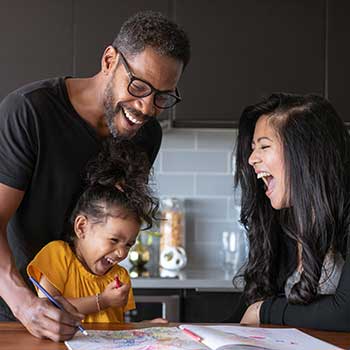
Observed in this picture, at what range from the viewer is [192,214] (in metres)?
3.83

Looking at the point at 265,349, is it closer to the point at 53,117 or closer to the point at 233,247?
the point at 53,117

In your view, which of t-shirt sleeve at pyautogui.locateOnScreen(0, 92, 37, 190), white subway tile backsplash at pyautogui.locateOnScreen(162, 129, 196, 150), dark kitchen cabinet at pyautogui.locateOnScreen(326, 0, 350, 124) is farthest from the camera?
white subway tile backsplash at pyautogui.locateOnScreen(162, 129, 196, 150)

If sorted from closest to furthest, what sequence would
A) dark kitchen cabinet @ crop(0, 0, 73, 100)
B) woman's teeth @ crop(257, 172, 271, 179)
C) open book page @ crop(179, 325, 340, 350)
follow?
open book page @ crop(179, 325, 340, 350), woman's teeth @ crop(257, 172, 271, 179), dark kitchen cabinet @ crop(0, 0, 73, 100)

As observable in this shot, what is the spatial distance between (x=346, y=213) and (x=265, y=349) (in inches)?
26.4

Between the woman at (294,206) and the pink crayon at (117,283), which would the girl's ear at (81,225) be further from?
the woman at (294,206)

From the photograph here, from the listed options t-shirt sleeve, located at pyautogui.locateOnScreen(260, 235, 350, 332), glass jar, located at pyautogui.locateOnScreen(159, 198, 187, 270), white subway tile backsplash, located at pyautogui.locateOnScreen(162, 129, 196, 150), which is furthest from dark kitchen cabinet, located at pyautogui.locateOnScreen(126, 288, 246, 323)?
t-shirt sleeve, located at pyautogui.locateOnScreen(260, 235, 350, 332)

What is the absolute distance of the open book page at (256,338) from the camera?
151 cm

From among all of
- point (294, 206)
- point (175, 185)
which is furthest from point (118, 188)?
point (175, 185)

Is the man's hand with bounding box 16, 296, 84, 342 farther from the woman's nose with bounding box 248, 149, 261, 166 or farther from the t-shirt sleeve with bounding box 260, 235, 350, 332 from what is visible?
the woman's nose with bounding box 248, 149, 261, 166

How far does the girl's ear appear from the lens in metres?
2.13

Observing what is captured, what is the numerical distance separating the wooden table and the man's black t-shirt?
36 centimetres

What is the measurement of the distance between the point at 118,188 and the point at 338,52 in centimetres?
173

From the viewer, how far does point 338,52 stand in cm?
353

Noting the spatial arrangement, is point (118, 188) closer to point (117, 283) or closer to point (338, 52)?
point (117, 283)
